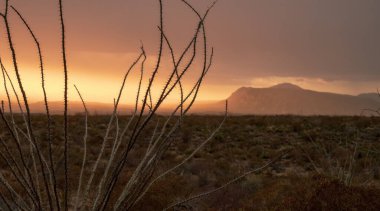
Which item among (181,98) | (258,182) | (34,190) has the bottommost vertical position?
(258,182)

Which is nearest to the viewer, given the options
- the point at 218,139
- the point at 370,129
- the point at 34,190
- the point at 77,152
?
the point at 34,190

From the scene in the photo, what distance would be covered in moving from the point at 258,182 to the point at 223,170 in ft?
10.5

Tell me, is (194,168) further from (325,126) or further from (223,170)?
(325,126)

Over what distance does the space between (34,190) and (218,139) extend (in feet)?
63.6

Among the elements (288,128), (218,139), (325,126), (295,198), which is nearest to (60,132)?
(218,139)

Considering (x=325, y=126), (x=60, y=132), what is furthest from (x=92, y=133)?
(x=325, y=126)

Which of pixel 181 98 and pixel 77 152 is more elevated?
pixel 181 98

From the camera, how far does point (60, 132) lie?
72.4 ft

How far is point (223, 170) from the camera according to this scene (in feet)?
51.0

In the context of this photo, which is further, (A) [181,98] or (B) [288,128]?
(B) [288,128]

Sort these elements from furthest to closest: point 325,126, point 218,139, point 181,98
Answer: point 325,126 → point 218,139 → point 181,98

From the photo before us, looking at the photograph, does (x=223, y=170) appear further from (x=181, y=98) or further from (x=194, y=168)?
(x=181, y=98)

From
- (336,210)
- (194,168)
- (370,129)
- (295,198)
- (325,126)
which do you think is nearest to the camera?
(336,210)

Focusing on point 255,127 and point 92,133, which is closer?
point 92,133
